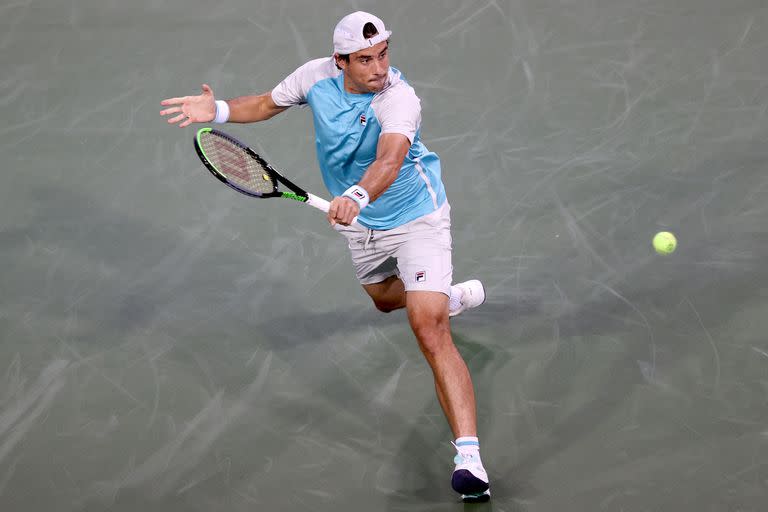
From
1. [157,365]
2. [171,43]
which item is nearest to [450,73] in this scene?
[171,43]

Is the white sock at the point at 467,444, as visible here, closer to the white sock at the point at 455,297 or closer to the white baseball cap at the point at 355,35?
the white sock at the point at 455,297

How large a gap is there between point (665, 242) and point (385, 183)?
2170 millimetres

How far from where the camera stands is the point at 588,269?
625 cm

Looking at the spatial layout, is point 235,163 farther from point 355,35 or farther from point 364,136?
point 355,35

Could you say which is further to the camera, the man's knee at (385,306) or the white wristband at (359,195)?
the man's knee at (385,306)

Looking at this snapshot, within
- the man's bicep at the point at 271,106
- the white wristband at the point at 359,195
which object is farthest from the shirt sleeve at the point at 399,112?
the man's bicep at the point at 271,106

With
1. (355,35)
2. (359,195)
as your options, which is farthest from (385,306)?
(355,35)

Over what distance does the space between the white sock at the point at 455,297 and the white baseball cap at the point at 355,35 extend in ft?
5.09

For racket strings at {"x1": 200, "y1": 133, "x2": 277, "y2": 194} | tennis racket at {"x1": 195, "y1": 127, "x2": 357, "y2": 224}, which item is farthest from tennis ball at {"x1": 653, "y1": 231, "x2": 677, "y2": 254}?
racket strings at {"x1": 200, "y1": 133, "x2": 277, "y2": 194}

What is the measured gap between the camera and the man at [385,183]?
4.80 metres

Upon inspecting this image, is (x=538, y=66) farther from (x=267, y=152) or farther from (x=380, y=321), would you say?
(x=380, y=321)

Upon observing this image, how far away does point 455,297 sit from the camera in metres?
5.91

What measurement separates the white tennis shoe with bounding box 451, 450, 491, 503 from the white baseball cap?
6.17 feet

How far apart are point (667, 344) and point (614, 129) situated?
2220mm
